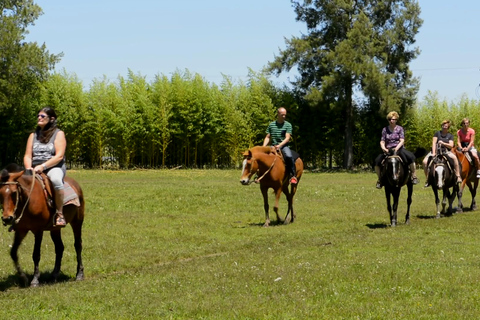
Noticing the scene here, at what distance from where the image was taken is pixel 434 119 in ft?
209

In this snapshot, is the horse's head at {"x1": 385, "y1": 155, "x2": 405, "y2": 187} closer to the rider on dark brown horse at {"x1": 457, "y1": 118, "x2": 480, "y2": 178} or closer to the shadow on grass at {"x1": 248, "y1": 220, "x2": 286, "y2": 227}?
the shadow on grass at {"x1": 248, "y1": 220, "x2": 286, "y2": 227}

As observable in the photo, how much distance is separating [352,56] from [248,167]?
39657mm

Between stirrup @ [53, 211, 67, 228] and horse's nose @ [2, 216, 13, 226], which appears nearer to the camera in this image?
horse's nose @ [2, 216, 13, 226]

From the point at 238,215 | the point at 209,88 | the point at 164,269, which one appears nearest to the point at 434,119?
the point at 209,88

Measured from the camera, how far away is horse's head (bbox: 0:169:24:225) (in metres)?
10.6

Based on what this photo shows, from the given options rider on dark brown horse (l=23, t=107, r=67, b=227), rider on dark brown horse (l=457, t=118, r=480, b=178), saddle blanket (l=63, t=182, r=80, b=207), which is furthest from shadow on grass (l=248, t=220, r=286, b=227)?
rider on dark brown horse (l=23, t=107, r=67, b=227)

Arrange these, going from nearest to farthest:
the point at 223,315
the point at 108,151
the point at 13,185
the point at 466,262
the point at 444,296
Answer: the point at 223,315 → the point at 444,296 → the point at 13,185 → the point at 466,262 → the point at 108,151

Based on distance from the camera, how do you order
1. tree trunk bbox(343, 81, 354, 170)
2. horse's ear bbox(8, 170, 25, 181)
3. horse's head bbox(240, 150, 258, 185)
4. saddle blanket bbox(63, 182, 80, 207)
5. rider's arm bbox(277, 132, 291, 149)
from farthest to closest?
1. tree trunk bbox(343, 81, 354, 170)
2. rider's arm bbox(277, 132, 291, 149)
3. horse's head bbox(240, 150, 258, 185)
4. saddle blanket bbox(63, 182, 80, 207)
5. horse's ear bbox(8, 170, 25, 181)

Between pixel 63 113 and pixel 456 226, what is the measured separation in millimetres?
45701

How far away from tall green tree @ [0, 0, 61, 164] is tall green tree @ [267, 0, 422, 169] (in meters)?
19.8

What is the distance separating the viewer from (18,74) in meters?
54.0

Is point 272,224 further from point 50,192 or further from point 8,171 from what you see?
point 8,171

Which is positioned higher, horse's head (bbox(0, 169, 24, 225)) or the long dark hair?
the long dark hair

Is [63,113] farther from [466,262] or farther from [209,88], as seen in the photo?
[466,262]
